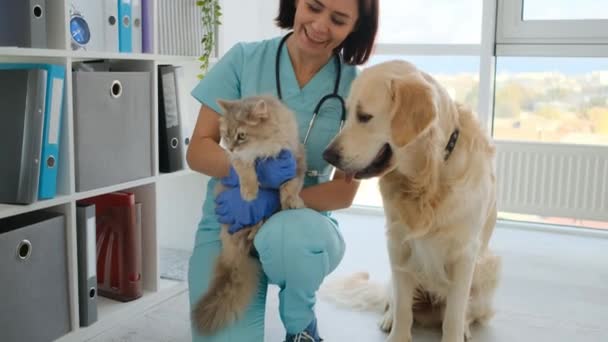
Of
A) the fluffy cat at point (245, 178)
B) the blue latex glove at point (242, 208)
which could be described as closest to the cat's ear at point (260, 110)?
the fluffy cat at point (245, 178)

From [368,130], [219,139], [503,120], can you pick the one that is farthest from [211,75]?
[503,120]

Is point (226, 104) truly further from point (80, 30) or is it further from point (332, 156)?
point (80, 30)

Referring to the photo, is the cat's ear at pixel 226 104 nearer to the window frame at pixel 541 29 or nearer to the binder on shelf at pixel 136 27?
the binder on shelf at pixel 136 27

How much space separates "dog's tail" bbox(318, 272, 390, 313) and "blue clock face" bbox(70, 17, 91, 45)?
1246mm

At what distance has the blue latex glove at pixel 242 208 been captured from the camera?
1.52 metres

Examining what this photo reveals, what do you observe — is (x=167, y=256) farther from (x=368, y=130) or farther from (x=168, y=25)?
(x=368, y=130)

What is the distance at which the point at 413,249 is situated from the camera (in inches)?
63.6

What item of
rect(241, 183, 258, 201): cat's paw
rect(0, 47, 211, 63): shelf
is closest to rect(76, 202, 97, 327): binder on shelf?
rect(0, 47, 211, 63): shelf

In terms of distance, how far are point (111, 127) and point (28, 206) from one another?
0.40 m

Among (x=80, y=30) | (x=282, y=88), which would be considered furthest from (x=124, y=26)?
(x=282, y=88)

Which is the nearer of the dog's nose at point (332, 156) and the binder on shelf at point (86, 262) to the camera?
the dog's nose at point (332, 156)

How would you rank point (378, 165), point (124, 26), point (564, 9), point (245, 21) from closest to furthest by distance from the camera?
point (378, 165), point (124, 26), point (245, 21), point (564, 9)

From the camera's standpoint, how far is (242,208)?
1.52 meters

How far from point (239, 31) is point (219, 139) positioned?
1.34m
